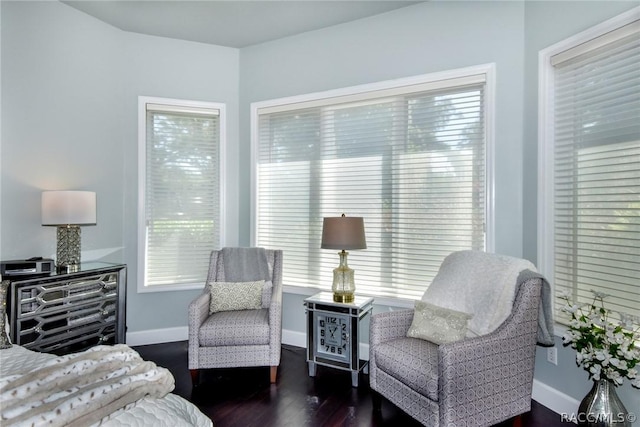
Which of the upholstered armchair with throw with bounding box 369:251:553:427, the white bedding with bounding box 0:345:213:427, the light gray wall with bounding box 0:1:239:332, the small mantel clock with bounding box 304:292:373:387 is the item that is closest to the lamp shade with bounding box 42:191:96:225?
the light gray wall with bounding box 0:1:239:332

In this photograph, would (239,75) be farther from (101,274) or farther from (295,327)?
(295,327)

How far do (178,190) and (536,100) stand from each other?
10.4ft

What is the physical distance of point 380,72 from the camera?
306 cm

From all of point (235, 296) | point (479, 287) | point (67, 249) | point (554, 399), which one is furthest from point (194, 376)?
point (554, 399)

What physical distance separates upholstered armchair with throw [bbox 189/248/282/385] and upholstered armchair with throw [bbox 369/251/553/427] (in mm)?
830

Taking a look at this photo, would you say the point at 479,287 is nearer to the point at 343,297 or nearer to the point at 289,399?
the point at 343,297

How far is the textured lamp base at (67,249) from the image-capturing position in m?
2.75

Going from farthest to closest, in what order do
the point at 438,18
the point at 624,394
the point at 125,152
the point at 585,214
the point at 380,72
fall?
1. the point at 125,152
2. the point at 380,72
3. the point at 438,18
4. the point at 585,214
5. the point at 624,394

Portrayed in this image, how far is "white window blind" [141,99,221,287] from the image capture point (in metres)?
3.52

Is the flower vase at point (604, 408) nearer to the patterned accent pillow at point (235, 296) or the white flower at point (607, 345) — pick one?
the white flower at point (607, 345)

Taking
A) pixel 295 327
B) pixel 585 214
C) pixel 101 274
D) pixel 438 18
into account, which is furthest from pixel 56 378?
pixel 438 18

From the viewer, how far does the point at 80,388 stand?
3.70 feet

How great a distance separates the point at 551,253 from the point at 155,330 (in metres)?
3.47

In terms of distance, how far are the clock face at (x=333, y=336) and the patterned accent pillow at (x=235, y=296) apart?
59 centimetres
